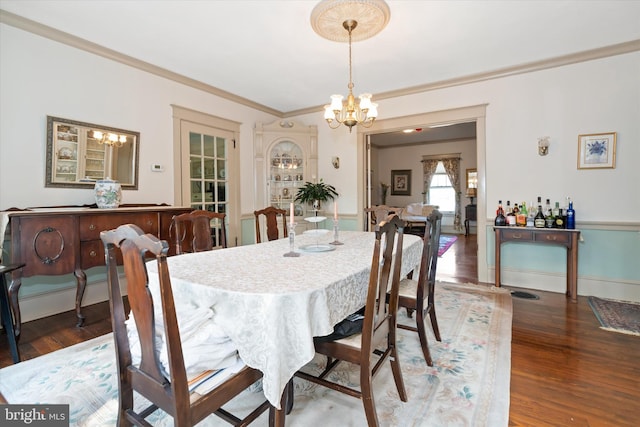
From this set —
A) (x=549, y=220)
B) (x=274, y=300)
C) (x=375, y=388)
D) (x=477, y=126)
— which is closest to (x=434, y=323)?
(x=375, y=388)

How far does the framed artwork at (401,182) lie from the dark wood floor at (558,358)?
6.48 metres

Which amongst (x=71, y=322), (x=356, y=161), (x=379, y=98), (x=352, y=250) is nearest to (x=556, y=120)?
A: (x=379, y=98)

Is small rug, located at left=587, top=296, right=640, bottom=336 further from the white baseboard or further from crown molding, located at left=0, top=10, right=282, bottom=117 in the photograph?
crown molding, located at left=0, top=10, right=282, bottom=117

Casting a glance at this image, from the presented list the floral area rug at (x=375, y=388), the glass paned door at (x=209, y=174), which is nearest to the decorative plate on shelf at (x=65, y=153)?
the glass paned door at (x=209, y=174)

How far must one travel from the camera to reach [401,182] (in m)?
9.62

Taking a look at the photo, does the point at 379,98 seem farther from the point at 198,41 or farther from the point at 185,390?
the point at 185,390

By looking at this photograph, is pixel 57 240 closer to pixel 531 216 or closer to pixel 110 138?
pixel 110 138

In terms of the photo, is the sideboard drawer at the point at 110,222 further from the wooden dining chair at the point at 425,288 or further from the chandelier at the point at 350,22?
the wooden dining chair at the point at 425,288

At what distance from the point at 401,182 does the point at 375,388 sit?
8.45 meters

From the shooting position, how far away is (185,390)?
99cm

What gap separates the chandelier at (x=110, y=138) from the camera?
3.06 meters

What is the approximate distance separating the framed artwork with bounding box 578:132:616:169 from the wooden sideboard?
462 centimetres

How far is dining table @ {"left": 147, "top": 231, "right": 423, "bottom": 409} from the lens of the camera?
1.13 meters

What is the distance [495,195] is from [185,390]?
3939 millimetres
